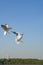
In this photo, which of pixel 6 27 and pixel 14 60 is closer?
pixel 6 27

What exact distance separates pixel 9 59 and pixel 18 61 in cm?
260

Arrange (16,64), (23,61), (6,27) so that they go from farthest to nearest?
(23,61), (16,64), (6,27)

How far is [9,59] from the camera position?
4966 centimetres

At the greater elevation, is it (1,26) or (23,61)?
(23,61)

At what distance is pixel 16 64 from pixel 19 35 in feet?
138

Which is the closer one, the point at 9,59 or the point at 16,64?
the point at 16,64

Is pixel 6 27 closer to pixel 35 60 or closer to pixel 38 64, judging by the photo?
pixel 38 64

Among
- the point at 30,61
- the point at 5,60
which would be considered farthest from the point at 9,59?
the point at 30,61

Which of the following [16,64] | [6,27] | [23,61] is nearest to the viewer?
[6,27]

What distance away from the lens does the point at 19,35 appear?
Result: 10.3ft

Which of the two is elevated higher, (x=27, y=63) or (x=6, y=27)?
(x=27, y=63)

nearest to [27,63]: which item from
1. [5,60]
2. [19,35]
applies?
[5,60]

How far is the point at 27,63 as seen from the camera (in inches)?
1802

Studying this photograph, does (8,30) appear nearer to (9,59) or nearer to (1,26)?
(1,26)
